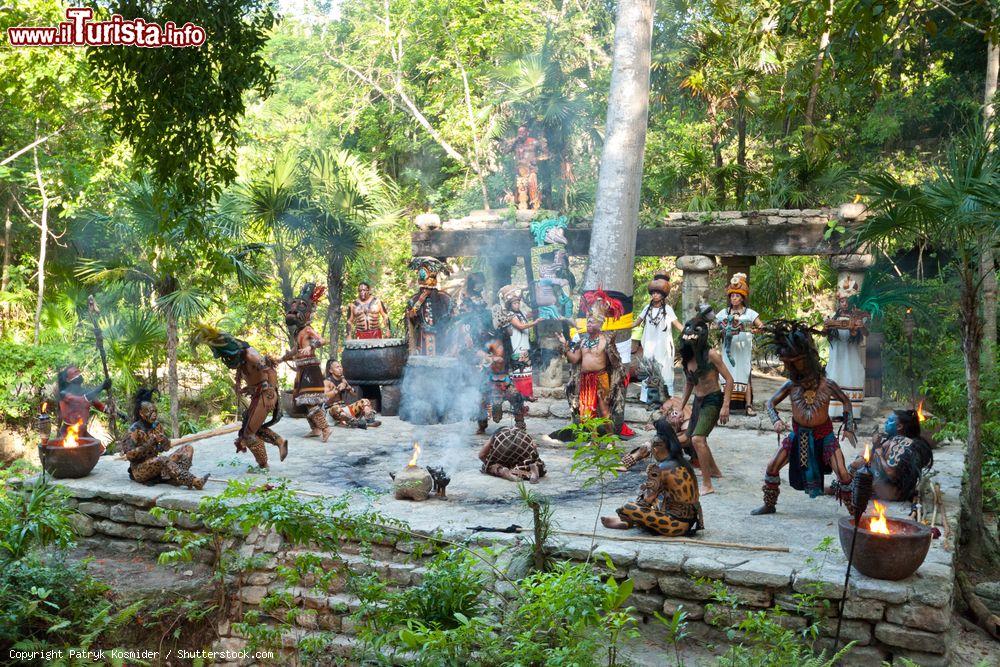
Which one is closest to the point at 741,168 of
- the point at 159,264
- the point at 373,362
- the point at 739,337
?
the point at 739,337

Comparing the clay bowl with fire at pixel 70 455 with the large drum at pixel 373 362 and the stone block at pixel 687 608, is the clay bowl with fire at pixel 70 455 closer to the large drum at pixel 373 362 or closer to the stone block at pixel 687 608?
the large drum at pixel 373 362

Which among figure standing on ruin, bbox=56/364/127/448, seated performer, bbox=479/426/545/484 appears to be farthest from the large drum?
seated performer, bbox=479/426/545/484

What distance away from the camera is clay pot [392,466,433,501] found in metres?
7.44

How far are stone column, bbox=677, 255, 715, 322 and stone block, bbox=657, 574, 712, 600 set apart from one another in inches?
247

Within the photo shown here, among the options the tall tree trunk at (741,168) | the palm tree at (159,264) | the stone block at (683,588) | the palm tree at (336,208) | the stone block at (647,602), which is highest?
the tall tree trunk at (741,168)

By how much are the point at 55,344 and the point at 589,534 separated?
10.2 m

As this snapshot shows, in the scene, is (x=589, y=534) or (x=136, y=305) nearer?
(x=589, y=534)

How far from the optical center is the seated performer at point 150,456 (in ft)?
25.5

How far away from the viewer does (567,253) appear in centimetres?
1303

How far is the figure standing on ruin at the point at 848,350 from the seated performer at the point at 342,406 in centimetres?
553

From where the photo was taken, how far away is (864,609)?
17.4ft

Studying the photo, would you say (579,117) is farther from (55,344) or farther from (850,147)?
(55,344)

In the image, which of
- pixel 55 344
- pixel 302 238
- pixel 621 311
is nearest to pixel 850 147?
pixel 621 311

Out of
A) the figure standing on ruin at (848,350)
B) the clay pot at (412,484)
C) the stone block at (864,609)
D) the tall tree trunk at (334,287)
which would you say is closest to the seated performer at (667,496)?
the stone block at (864,609)
